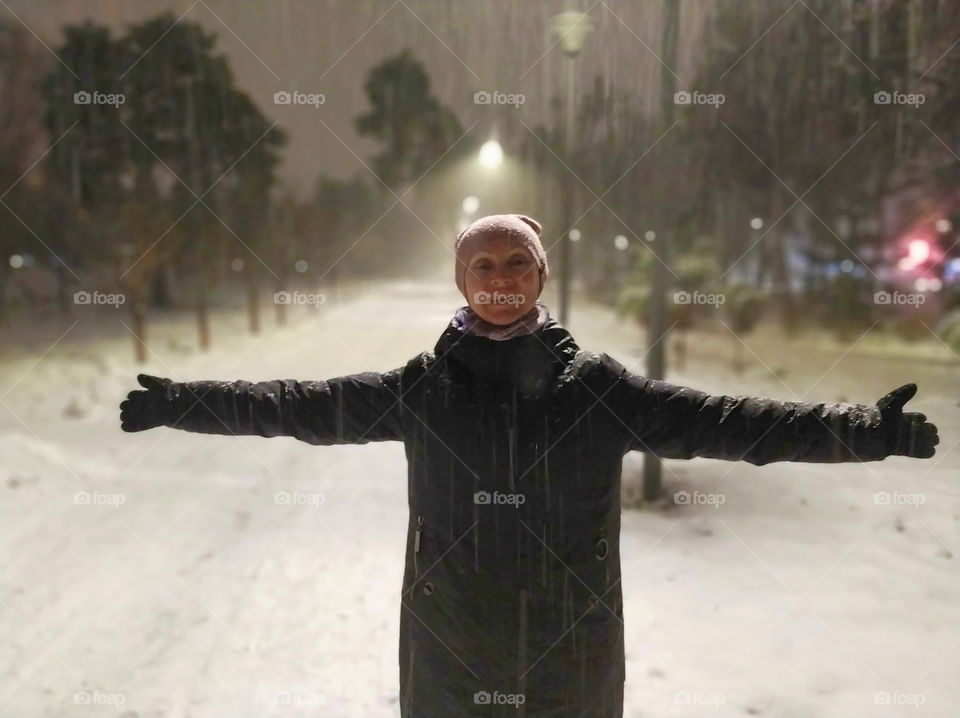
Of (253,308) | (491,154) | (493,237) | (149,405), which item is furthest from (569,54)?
(253,308)

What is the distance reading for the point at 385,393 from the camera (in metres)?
1.64

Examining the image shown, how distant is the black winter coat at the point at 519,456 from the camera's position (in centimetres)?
154

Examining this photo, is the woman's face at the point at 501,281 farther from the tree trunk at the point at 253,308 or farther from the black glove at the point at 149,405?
the tree trunk at the point at 253,308

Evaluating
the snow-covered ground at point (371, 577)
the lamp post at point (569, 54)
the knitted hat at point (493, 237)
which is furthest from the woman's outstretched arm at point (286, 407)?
the lamp post at point (569, 54)

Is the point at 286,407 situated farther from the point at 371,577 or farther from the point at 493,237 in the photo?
the point at 371,577

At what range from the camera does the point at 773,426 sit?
1515 mm

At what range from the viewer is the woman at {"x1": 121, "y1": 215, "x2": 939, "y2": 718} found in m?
1.54

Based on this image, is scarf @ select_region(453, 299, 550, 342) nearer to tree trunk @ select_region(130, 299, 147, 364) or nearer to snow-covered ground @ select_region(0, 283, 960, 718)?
snow-covered ground @ select_region(0, 283, 960, 718)

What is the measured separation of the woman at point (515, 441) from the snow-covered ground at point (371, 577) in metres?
1.19

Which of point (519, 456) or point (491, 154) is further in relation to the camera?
point (491, 154)

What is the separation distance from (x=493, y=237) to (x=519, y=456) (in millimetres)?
542

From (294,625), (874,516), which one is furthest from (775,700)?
(294,625)

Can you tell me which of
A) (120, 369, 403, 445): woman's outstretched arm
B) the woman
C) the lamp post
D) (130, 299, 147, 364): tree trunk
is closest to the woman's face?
the woman

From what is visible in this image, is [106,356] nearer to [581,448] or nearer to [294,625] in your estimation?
[294,625]
